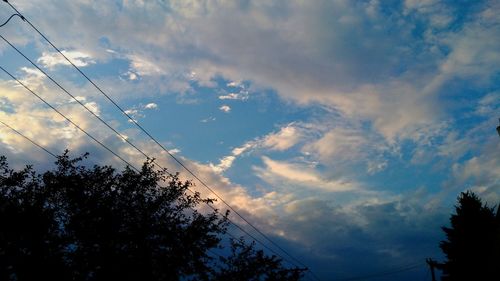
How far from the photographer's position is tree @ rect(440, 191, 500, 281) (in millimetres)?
30234

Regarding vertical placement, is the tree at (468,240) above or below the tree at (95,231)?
above

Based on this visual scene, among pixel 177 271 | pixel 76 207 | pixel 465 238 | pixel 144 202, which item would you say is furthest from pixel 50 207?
pixel 465 238

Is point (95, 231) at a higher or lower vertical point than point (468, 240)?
lower

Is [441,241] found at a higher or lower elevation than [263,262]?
higher

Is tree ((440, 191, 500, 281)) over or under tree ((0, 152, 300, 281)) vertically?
over

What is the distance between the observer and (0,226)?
861 inches

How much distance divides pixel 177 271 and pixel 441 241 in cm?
2581

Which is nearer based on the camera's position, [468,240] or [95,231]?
[95,231]

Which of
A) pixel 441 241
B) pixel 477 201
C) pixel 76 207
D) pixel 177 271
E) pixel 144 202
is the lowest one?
pixel 177 271

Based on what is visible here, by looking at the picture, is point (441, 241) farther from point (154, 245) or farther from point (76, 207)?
point (76, 207)

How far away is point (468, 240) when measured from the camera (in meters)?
31.5

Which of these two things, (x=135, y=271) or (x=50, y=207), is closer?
(x=135, y=271)

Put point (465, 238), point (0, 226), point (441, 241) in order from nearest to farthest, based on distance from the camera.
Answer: point (0, 226) < point (465, 238) < point (441, 241)

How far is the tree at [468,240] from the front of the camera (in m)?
30.2
